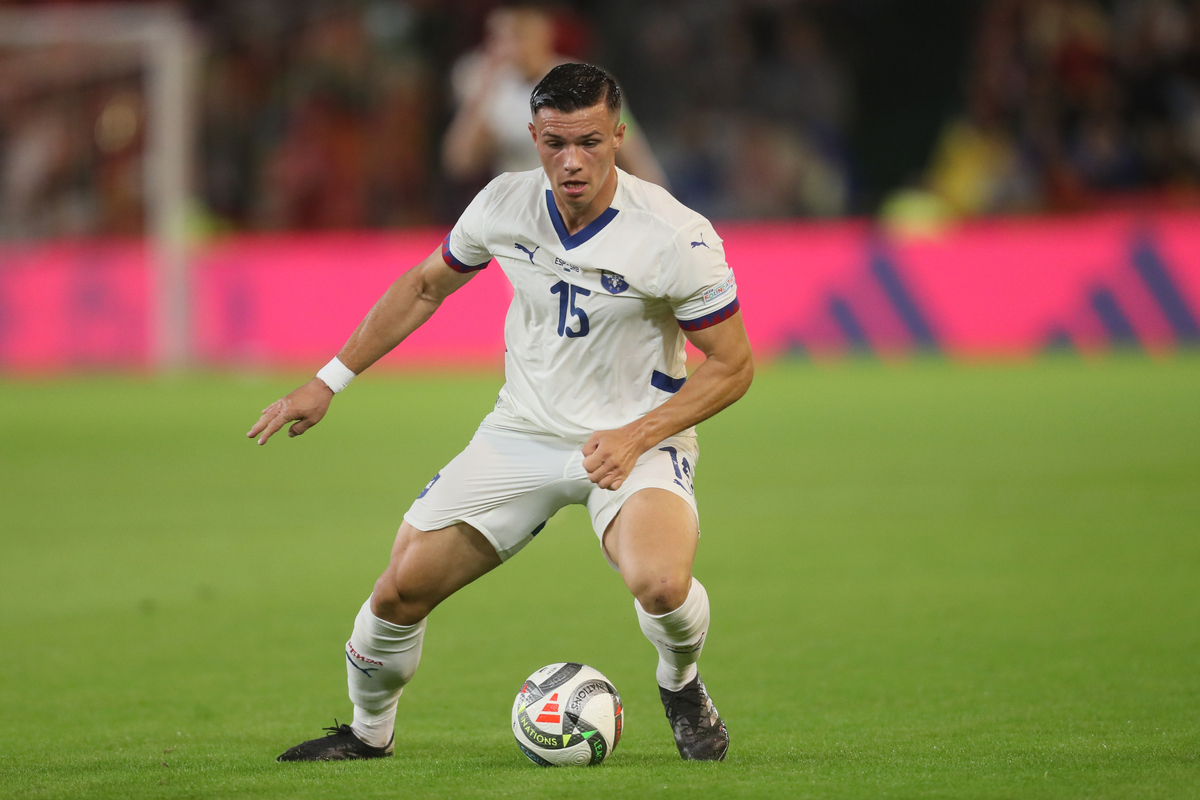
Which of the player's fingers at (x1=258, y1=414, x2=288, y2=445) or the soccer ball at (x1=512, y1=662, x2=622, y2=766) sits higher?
the player's fingers at (x1=258, y1=414, x2=288, y2=445)

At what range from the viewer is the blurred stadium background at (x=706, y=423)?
508 cm

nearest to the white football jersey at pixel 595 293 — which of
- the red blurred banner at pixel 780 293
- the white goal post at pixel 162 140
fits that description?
the red blurred banner at pixel 780 293

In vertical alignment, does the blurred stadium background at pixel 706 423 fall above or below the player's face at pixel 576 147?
below

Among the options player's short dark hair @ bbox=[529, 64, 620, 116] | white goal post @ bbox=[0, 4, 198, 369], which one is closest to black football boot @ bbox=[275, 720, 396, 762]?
player's short dark hair @ bbox=[529, 64, 620, 116]

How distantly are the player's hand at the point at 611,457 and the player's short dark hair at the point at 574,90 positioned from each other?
0.95 meters

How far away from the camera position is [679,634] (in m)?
4.47

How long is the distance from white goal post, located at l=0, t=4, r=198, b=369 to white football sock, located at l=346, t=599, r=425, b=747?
47.9 ft

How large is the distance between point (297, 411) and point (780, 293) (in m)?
13.1

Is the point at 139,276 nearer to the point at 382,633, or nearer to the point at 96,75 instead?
the point at 96,75

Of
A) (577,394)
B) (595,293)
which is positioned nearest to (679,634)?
(577,394)

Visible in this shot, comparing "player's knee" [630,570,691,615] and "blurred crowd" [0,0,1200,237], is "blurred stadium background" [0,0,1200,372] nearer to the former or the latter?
"blurred crowd" [0,0,1200,237]

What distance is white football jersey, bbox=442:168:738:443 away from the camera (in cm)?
457

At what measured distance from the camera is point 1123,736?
4.59 m

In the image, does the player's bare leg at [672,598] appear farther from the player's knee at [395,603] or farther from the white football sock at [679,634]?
the player's knee at [395,603]
